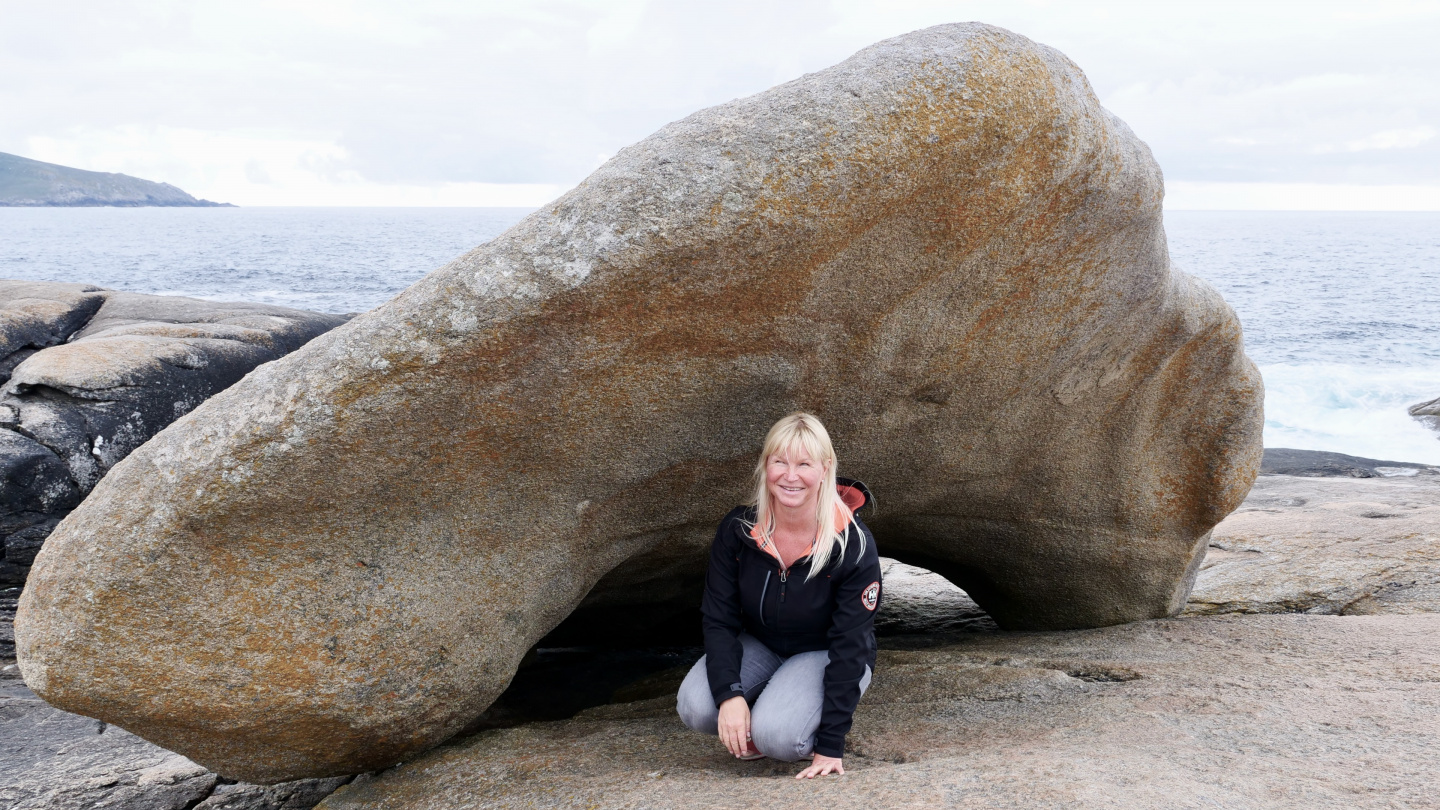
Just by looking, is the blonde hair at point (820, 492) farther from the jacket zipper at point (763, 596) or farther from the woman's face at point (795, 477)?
the jacket zipper at point (763, 596)

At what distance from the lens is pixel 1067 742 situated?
3105 mm

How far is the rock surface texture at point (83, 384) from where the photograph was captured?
7215 millimetres

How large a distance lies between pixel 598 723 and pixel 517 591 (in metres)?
0.70

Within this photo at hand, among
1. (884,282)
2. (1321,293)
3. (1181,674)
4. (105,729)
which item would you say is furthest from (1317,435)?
(1321,293)

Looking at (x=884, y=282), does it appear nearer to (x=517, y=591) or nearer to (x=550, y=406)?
(x=550, y=406)

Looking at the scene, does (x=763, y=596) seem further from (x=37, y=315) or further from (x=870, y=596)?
(x=37, y=315)

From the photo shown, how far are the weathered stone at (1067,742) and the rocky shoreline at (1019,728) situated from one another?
0.03 feet

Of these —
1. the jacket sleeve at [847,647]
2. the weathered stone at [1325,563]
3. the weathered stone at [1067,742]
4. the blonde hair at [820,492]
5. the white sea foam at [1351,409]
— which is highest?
the blonde hair at [820,492]

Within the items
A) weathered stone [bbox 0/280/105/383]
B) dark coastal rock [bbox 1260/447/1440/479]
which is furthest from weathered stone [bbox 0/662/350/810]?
dark coastal rock [bbox 1260/447/1440/479]

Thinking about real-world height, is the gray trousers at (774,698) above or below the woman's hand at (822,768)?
above

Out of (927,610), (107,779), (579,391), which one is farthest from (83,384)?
(927,610)

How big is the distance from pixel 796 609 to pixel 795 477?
47 cm

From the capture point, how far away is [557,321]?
2.89 meters

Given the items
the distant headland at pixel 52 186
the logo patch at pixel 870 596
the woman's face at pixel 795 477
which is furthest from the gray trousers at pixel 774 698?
the distant headland at pixel 52 186
